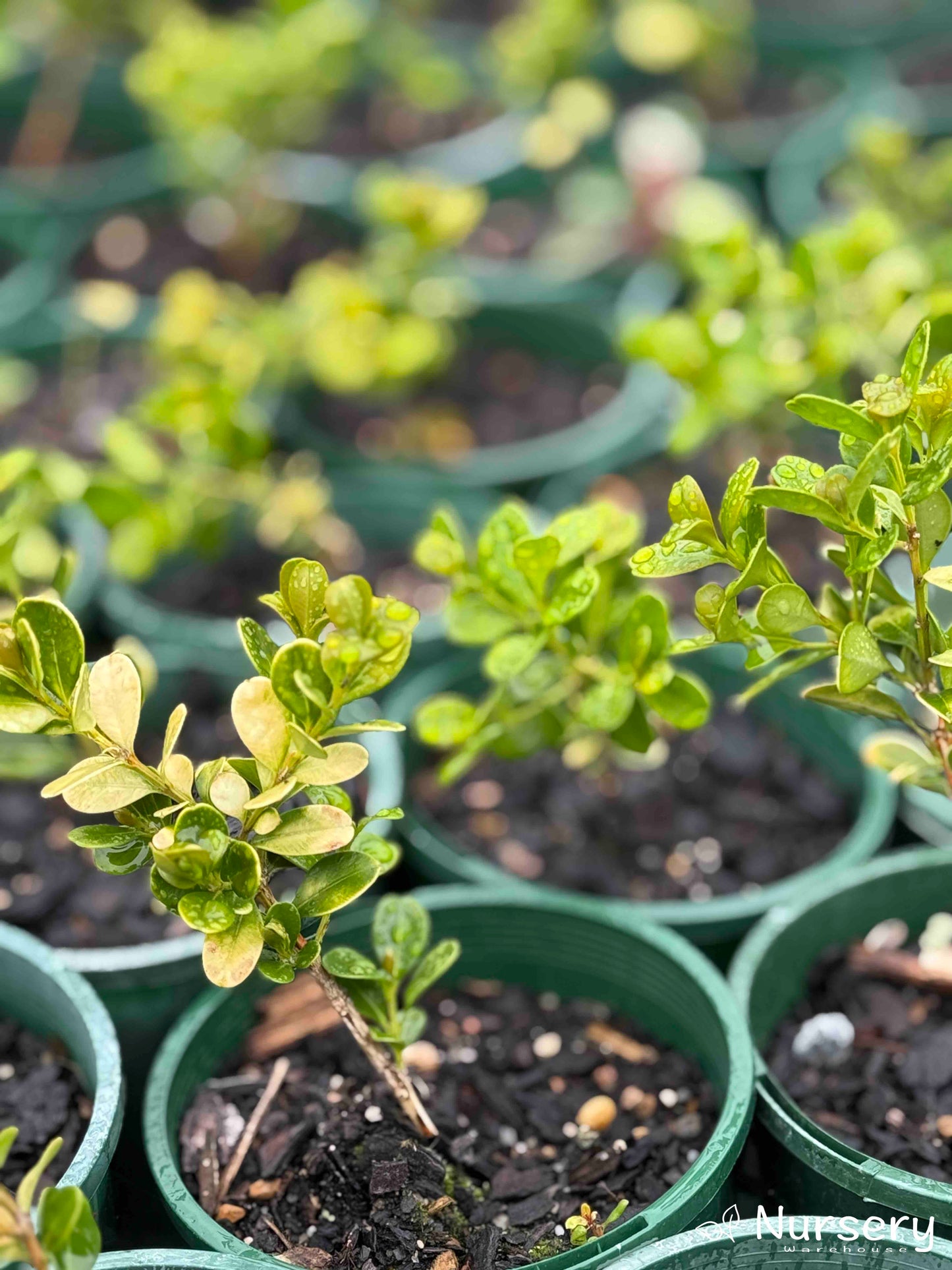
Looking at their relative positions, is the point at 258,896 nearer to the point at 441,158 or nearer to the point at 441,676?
the point at 441,676

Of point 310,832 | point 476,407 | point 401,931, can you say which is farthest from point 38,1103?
point 476,407

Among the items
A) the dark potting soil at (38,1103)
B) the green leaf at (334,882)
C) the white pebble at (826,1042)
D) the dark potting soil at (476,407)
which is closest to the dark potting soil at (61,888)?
the dark potting soil at (38,1103)

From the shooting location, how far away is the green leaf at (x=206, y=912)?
1.04 metres

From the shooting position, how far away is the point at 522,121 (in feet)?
10.6

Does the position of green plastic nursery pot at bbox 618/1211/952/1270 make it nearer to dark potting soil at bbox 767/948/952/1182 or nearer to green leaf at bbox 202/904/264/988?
dark potting soil at bbox 767/948/952/1182

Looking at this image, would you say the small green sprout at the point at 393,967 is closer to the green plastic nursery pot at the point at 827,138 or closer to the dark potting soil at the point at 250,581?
the dark potting soil at the point at 250,581

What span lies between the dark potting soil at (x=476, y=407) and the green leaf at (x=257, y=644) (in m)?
1.36

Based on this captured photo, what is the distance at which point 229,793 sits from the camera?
1.06 m

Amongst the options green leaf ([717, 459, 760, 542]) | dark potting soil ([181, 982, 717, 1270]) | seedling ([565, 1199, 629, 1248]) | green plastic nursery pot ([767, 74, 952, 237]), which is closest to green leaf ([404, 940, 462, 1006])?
dark potting soil ([181, 982, 717, 1270])

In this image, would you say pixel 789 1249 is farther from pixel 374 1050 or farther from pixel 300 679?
pixel 300 679

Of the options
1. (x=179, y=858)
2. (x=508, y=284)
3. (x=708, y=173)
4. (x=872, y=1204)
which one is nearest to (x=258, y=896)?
(x=179, y=858)

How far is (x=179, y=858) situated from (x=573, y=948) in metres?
0.62

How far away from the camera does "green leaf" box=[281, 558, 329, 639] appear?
1.06 metres

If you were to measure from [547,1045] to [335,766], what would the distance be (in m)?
0.58
